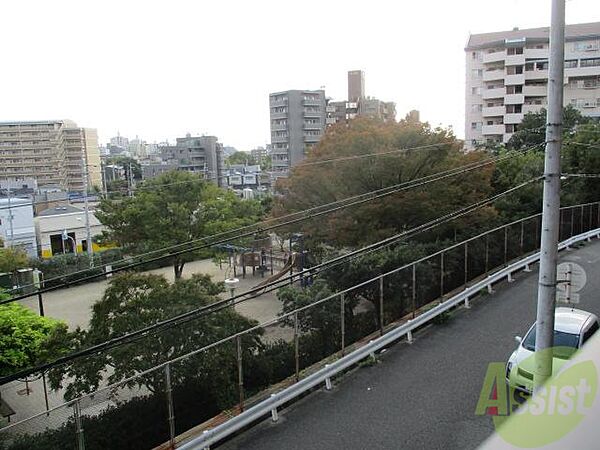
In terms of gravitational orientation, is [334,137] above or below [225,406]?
above

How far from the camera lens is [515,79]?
173ft

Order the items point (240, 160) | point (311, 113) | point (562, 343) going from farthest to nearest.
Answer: point (240, 160) < point (311, 113) < point (562, 343)

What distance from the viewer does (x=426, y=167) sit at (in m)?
18.0

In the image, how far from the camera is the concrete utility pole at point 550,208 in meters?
5.63

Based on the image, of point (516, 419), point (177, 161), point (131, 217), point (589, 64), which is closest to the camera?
point (516, 419)

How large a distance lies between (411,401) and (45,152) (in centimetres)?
8248

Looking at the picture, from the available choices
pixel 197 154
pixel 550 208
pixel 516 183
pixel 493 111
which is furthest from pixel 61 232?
pixel 197 154

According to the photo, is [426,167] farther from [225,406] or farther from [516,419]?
[516,419]

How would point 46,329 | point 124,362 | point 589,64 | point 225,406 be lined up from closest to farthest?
point 225,406 → point 124,362 → point 46,329 → point 589,64

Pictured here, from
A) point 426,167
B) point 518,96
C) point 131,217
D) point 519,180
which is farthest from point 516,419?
point 518,96

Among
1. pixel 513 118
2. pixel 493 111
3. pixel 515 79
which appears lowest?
pixel 513 118

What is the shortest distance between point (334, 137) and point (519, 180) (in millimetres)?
10194

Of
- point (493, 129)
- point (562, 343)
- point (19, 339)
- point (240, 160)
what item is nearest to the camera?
point (562, 343)

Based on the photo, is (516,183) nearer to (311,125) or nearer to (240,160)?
(311,125)
